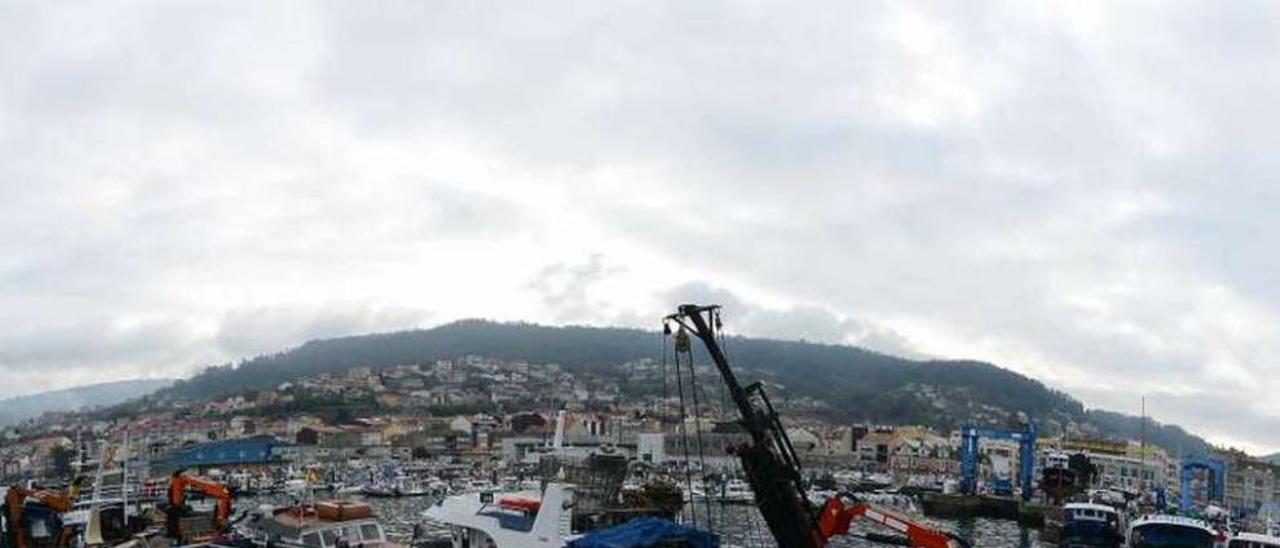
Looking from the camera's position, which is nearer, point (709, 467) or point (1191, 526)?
Answer: point (1191, 526)

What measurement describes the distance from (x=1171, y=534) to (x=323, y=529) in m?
36.7

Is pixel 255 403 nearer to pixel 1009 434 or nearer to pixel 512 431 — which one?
pixel 512 431

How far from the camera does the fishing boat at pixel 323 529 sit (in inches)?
1137

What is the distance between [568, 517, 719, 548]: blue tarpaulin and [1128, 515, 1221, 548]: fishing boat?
3022 cm

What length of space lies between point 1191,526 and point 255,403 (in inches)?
6659

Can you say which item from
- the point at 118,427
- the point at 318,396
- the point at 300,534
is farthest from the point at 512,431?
the point at 300,534

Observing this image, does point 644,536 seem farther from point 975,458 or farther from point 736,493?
point 975,458

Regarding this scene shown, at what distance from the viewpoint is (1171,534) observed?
4922 cm

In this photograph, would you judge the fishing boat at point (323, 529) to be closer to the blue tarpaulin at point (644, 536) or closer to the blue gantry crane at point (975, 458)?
the blue tarpaulin at point (644, 536)

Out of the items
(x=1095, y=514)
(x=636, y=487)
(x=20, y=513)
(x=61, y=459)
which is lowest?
(x=61, y=459)

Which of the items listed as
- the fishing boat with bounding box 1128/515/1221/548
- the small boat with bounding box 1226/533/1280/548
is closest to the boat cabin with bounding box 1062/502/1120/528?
the fishing boat with bounding box 1128/515/1221/548

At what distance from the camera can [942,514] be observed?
8288cm

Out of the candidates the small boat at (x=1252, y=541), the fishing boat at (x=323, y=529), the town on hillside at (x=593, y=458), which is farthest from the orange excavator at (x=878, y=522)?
the small boat at (x=1252, y=541)

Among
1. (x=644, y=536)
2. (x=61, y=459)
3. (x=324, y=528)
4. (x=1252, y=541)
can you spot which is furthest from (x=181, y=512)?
(x=61, y=459)
